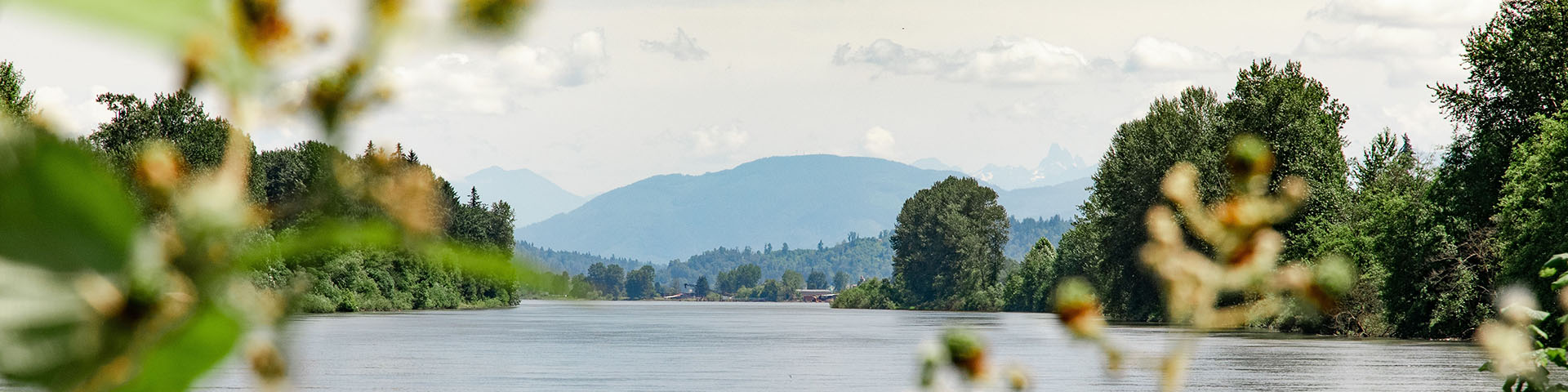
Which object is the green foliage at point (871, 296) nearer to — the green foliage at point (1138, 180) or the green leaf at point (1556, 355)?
the green foliage at point (1138, 180)

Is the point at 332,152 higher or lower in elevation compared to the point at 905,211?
lower

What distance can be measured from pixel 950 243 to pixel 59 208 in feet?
405

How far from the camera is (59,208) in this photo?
0.39 metres

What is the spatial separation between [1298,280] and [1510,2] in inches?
1846

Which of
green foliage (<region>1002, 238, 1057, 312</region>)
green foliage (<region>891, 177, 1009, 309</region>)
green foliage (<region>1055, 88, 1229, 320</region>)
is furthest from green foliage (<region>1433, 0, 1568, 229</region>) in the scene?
green foliage (<region>891, 177, 1009, 309</region>)

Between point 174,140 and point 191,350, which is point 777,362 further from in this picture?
point 191,350

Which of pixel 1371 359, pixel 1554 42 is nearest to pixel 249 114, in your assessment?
pixel 1371 359

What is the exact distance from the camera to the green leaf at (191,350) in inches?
18.2

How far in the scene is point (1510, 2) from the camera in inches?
1657

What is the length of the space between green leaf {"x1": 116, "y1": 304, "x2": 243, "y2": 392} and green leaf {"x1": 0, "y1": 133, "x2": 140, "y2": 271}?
0.16ft

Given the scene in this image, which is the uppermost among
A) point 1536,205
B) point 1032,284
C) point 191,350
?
point 1032,284

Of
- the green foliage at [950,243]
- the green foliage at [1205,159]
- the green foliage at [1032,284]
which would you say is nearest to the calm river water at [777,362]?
the green foliage at [1205,159]

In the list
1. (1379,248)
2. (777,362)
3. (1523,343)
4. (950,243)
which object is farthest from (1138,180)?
(1523,343)

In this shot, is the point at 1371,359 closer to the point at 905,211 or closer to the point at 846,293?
the point at 905,211
